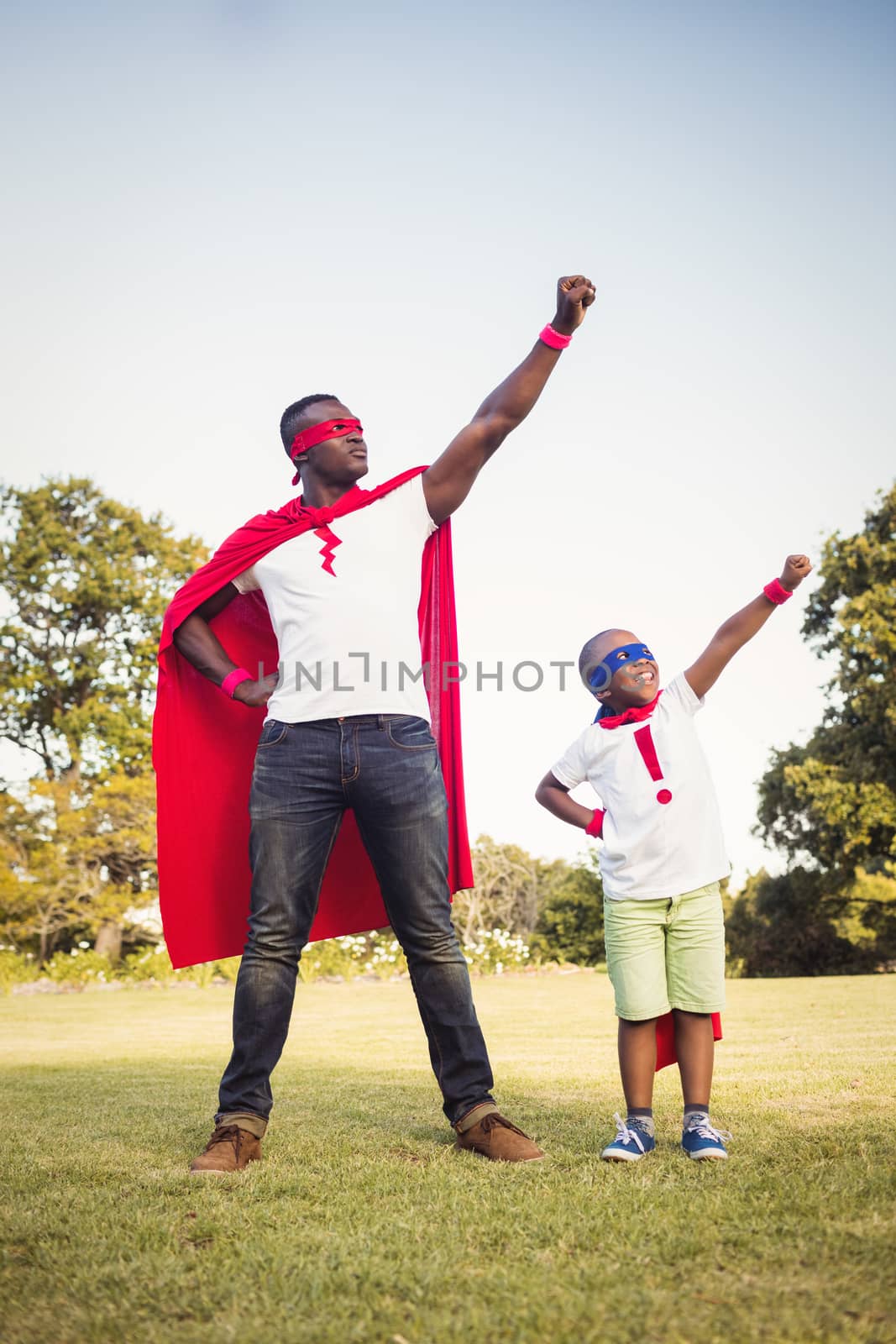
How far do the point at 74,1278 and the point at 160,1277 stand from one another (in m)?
0.18

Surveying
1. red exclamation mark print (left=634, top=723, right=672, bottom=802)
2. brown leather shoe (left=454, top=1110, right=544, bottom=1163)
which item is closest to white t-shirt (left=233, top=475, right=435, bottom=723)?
red exclamation mark print (left=634, top=723, right=672, bottom=802)

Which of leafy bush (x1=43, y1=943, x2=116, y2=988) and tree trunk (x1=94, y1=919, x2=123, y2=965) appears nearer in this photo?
leafy bush (x1=43, y1=943, x2=116, y2=988)

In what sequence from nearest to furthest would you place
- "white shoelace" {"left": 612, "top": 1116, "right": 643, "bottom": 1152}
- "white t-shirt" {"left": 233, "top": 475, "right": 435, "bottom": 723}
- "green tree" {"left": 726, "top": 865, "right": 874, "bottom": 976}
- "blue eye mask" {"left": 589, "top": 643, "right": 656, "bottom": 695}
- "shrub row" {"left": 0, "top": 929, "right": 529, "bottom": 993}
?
"white shoelace" {"left": 612, "top": 1116, "right": 643, "bottom": 1152} < "white t-shirt" {"left": 233, "top": 475, "right": 435, "bottom": 723} < "blue eye mask" {"left": 589, "top": 643, "right": 656, "bottom": 695} < "shrub row" {"left": 0, "top": 929, "right": 529, "bottom": 993} < "green tree" {"left": 726, "top": 865, "right": 874, "bottom": 976}

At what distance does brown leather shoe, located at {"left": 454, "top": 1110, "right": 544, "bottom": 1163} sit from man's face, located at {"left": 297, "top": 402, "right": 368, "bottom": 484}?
2.24 m

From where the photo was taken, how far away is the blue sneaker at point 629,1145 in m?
3.17

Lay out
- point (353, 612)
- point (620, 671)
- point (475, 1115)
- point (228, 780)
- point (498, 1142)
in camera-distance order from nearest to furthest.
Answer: point (498, 1142)
point (475, 1115)
point (353, 612)
point (620, 671)
point (228, 780)

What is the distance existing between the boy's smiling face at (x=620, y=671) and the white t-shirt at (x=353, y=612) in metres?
0.63

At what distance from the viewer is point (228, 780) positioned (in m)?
4.18

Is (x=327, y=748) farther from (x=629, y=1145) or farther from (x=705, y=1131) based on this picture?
(x=705, y=1131)

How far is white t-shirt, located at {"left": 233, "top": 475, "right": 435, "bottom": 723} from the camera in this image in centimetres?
365

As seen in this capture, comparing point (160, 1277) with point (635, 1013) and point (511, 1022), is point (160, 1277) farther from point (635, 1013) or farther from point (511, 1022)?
point (511, 1022)

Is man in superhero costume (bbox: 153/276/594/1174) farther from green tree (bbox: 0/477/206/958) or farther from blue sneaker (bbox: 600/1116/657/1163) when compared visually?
green tree (bbox: 0/477/206/958)

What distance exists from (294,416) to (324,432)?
206 mm

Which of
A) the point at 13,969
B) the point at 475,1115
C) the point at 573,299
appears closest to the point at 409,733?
the point at 475,1115
